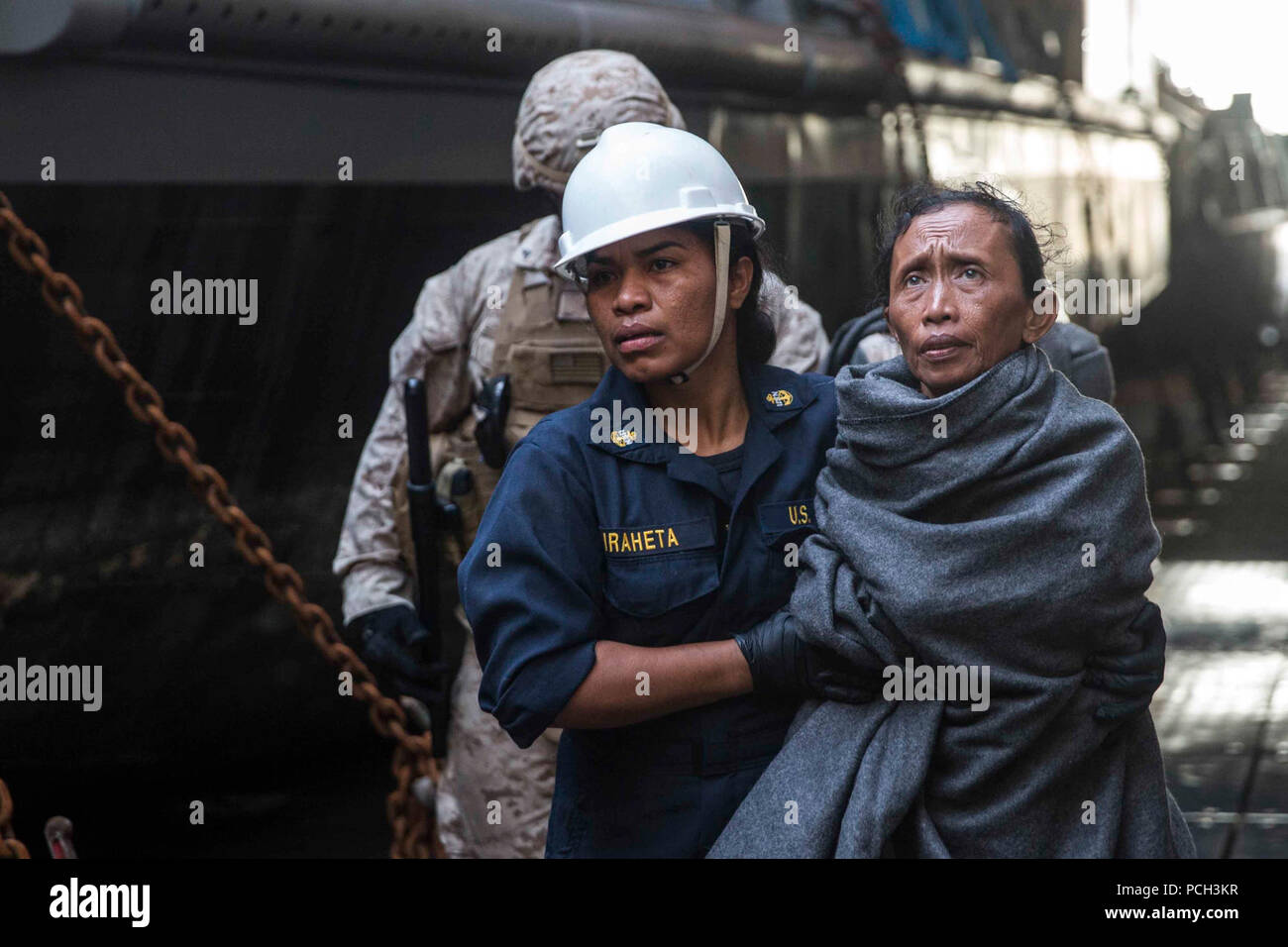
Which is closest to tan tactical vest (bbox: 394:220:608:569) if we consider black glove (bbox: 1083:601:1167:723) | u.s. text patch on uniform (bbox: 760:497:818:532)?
u.s. text patch on uniform (bbox: 760:497:818:532)

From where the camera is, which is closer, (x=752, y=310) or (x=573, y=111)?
(x=752, y=310)

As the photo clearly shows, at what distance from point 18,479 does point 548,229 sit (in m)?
1.86

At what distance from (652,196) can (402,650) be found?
1533 mm

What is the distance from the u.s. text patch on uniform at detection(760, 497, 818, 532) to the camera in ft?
6.94

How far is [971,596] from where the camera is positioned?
74.4 inches

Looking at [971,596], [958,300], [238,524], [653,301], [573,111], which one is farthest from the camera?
[238,524]

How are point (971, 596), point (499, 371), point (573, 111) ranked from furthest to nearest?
point (499, 371) < point (573, 111) < point (971, 596)

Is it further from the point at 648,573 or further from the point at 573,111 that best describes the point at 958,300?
the point at 573,111

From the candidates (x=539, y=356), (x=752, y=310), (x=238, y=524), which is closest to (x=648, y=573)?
(x=752, y=310)

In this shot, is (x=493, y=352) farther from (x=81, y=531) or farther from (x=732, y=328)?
(x=81, y=531)

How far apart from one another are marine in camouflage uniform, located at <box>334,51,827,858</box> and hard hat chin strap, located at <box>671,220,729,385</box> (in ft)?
3.82

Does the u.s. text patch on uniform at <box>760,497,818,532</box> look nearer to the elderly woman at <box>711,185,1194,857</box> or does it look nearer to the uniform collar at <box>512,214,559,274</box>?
the elderly woman at <box>711,185,1194,857</box>
